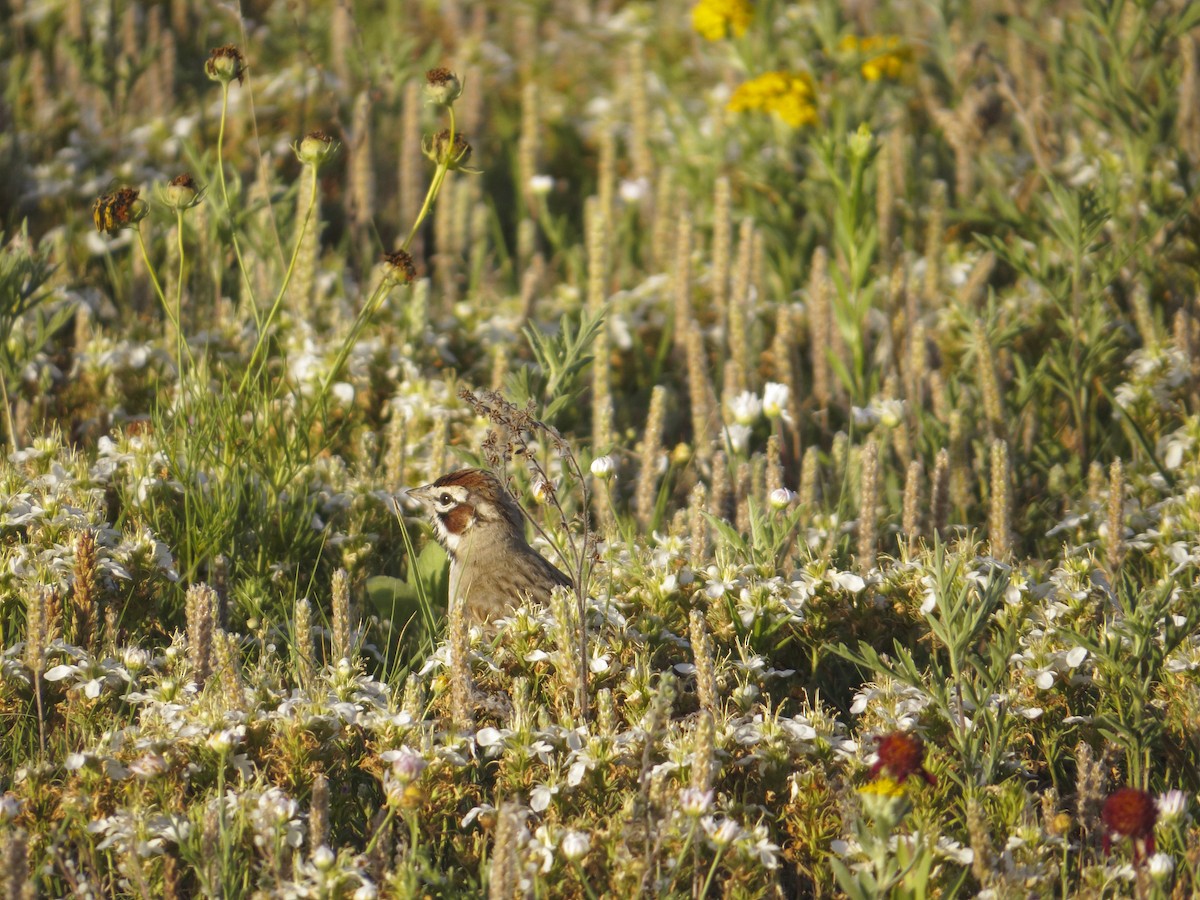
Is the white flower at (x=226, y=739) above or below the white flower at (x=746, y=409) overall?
above

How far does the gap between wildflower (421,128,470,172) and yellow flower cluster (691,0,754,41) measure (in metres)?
3.46

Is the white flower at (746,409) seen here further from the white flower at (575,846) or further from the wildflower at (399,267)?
the white flower at (575,846)

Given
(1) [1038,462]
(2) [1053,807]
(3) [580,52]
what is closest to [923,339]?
(1) [1038,462]

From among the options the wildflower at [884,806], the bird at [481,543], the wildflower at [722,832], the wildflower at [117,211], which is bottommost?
the bird at [481,543]

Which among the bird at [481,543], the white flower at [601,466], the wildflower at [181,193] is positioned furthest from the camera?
the bird at [481,543]

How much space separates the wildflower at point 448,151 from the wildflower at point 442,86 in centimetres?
10

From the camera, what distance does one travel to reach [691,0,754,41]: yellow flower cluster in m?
7.53

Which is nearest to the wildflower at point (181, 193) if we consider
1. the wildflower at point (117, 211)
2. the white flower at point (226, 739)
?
the wildflower at point (117, 211)

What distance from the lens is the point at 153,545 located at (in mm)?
4340

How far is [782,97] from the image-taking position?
7.13m

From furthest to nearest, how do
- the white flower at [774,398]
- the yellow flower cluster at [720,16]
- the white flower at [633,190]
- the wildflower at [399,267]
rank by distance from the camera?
the white flower at [633,190]
the yellow flower cluster at [720,16]
the white flower at [774,398]
the wildflower at [399,267]

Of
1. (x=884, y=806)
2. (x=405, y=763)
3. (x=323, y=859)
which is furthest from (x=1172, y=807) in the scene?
(x=323, y=859)

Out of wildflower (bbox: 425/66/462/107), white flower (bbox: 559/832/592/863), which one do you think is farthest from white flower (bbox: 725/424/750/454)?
white flower (bbox: 559/832/592/863)

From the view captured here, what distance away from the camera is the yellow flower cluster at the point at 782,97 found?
23.2 ft
